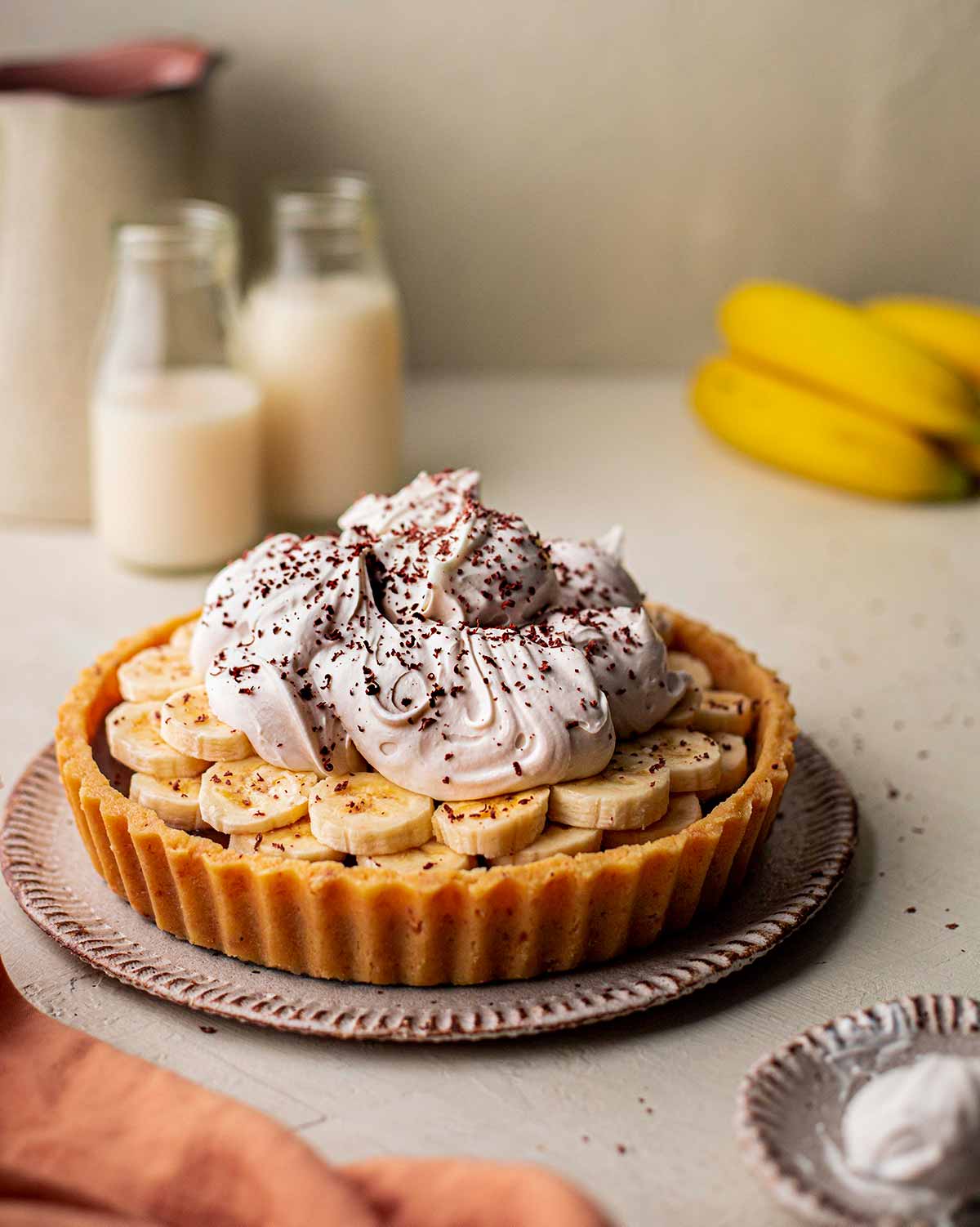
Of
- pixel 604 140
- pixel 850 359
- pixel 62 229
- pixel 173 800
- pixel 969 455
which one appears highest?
pixel 604 140

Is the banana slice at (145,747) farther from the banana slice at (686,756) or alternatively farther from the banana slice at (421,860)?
the banana slice at (686,756)

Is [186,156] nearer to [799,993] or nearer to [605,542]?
[605,542]

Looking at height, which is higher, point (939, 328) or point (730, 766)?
point (939, 328)

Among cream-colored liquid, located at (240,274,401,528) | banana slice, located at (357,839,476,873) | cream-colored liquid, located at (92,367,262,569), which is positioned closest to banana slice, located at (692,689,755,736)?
banana slice, located at (357,839,476,873)

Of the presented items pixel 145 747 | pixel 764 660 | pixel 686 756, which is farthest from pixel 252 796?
pixel 764 660

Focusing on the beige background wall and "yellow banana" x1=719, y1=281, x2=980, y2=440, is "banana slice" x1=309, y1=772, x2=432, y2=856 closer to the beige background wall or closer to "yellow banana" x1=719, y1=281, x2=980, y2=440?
"yellow banana" x1=719, y1=281, x2=980, y2=440

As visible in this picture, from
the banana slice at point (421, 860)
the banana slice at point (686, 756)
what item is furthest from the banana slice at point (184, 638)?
the banana slice at point (686, 756)

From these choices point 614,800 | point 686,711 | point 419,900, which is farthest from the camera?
point 686,711

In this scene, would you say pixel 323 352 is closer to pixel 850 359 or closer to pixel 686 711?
pixel 850 359
